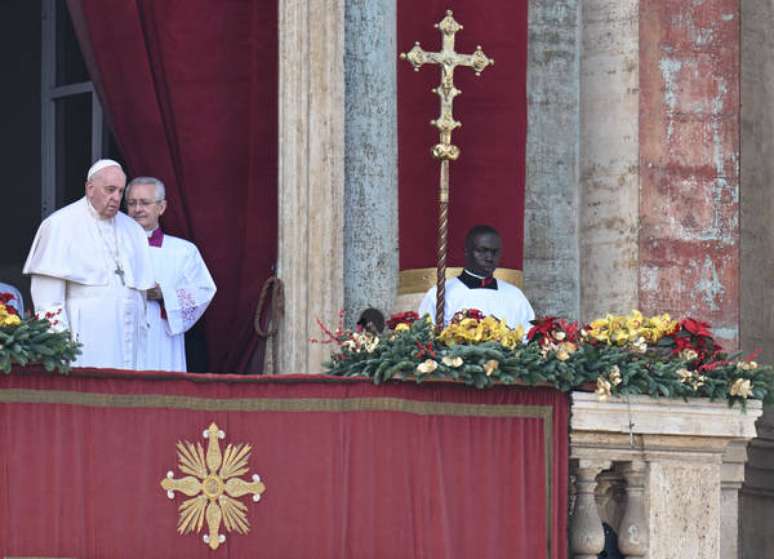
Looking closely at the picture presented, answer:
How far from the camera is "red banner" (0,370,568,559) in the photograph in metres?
11.0

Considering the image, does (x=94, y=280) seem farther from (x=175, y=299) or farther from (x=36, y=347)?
(x=36, y=347)

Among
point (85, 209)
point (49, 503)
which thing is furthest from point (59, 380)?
point (85, 209)

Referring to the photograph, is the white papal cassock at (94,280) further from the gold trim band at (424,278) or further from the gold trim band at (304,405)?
the gold trim band at (424,278)

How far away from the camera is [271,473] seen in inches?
445

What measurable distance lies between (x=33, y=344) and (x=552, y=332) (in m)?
2.40

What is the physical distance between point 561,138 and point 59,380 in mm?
4628

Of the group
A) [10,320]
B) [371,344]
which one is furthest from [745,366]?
[10,320]

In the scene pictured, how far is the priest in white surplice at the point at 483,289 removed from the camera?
43.8ft

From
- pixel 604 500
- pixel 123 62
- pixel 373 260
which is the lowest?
pixel 604 500

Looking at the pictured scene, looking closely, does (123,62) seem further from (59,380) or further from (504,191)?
(59,380)

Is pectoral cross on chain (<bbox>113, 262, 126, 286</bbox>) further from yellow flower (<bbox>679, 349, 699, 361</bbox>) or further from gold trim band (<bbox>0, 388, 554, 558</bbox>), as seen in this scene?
yellow flower (<bbox>679, 349, 699, 361</bbox>)

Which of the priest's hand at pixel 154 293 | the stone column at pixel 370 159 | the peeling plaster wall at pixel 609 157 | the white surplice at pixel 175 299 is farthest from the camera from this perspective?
the peeling plaster wall at pixel 609 157

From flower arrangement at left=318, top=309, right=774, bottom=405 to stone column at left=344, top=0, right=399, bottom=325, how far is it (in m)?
2.33

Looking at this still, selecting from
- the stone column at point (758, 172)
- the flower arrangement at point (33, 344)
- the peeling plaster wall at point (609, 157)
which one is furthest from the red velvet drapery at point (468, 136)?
the flower arrangement at point (33, 344)
